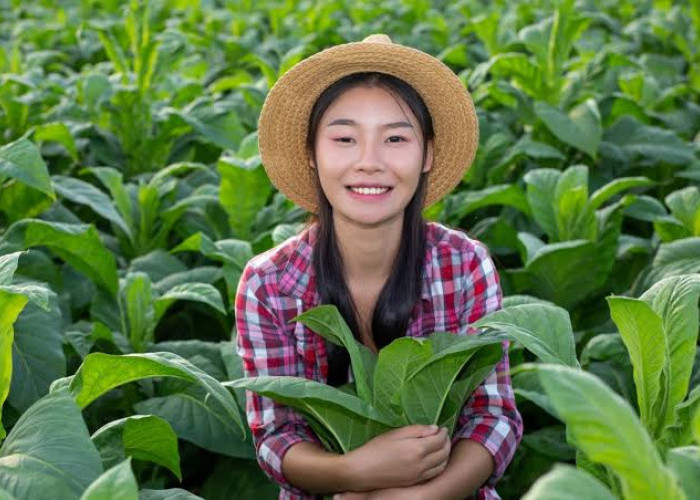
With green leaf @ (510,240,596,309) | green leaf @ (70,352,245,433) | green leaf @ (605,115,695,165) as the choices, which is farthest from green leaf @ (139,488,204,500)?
green leaf @ (605,115,695,165)

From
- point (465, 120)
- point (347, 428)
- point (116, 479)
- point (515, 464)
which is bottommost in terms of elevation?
point (515, 464)

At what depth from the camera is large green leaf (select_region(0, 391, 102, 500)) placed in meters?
1.69

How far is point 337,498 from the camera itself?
2398mm

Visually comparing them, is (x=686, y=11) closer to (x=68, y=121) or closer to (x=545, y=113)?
(x=545, y=113)

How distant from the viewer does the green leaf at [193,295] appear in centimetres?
303

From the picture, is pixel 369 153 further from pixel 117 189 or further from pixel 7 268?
pixel 117 189

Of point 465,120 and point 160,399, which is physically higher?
point 465,120

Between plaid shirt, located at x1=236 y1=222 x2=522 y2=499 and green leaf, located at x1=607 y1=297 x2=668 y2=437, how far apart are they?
1.67 ft

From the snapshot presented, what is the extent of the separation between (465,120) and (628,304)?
0.86m

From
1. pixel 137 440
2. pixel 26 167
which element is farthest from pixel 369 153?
pixel 26 167

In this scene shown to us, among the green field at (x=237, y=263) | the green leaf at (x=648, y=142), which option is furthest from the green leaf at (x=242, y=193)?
the green leaf at (x=648, y=142)

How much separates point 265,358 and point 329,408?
42cm


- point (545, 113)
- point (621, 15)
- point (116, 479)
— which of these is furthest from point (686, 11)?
point (116, 479)

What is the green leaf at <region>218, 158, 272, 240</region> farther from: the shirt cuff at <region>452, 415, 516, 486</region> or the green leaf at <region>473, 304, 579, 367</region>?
the green leaf at <region>473, 304, 579, 367</region>
